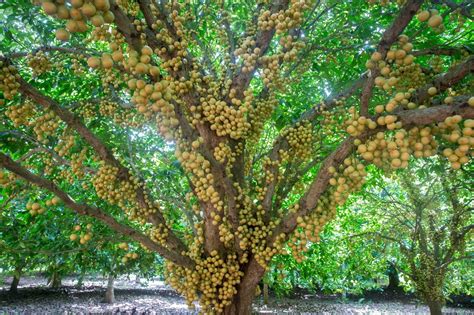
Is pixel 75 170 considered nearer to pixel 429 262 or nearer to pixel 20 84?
pixel 20 84

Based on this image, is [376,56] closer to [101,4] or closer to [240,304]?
[101,4]

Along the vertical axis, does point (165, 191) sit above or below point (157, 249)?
above

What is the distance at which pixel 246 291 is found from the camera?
11.5ft

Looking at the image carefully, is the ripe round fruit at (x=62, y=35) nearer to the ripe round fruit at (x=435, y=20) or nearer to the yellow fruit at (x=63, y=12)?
the yellow fruit at (x=63, y=12)

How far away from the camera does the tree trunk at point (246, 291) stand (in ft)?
11.3

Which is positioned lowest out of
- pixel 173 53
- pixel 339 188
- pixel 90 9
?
pixel 339 188

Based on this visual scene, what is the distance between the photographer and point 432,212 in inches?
332

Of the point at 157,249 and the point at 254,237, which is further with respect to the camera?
the point at 254,237

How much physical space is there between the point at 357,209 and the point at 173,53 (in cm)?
898

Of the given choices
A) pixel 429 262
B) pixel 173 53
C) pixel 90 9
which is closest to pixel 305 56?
pixel 173 53

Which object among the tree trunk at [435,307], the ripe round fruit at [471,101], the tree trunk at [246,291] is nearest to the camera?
the ripe round fruit at [471,101]

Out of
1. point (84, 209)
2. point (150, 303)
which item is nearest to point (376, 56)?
point (84, 209)

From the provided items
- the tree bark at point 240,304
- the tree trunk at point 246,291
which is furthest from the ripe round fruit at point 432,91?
the tree bark at point 240,304

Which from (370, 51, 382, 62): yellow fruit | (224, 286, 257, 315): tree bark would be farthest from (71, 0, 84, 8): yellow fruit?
(224, 286, 257, 315): tree bark
